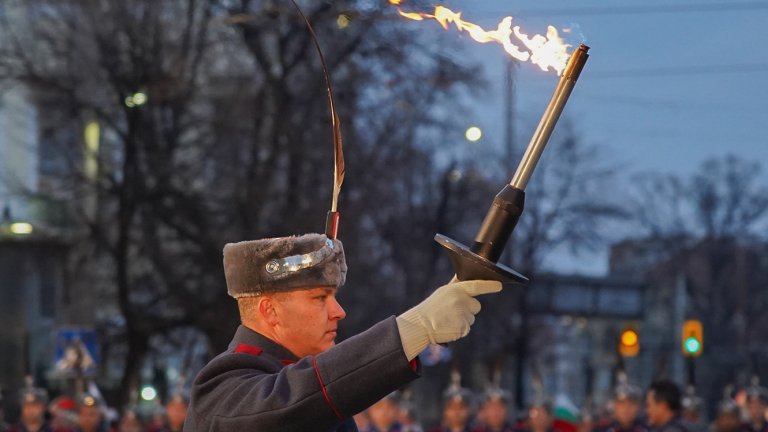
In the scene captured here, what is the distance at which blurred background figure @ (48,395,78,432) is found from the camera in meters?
18.1

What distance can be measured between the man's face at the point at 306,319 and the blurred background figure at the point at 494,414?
1354 cm

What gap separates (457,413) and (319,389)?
14769 mm

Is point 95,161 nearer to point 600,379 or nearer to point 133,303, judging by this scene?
point 133,303

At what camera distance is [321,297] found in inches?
168

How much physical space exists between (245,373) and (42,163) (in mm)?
29939

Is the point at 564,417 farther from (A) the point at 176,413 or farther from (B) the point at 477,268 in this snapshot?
(B) the point at 477,268

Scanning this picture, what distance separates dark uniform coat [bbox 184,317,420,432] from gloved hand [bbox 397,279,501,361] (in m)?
0.07

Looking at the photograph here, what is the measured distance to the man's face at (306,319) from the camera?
4258mm

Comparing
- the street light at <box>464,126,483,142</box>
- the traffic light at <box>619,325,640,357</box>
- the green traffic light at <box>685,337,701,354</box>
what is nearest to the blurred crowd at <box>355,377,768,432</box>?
the traffic light at <box>619,325,640,357</box>

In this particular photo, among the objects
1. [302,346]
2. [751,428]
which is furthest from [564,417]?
[302,346]

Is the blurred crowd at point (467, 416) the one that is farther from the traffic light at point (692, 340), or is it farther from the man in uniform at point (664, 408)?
the man in uniform at point (664, 408)

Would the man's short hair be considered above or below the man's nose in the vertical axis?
below

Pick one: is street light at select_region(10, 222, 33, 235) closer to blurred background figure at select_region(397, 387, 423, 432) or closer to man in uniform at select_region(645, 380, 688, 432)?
blurred background figure at select_region(397, 387, 423, 432)

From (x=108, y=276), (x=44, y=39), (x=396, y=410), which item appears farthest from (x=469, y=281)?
(x=108, y=276)
